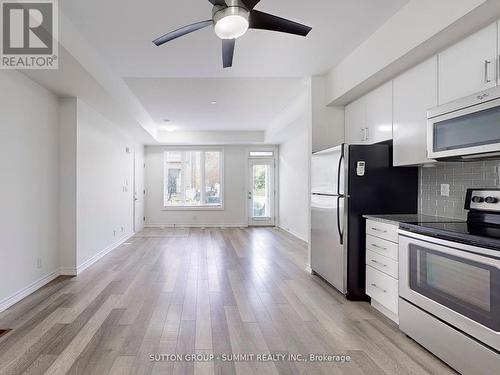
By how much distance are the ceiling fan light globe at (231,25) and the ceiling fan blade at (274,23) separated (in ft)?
0.41

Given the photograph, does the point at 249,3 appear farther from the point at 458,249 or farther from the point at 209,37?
the point at 458,249

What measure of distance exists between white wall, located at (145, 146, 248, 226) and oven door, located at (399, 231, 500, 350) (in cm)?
675

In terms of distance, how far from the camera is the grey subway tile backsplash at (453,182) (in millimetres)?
2439

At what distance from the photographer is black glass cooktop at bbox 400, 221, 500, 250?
5.67 ft

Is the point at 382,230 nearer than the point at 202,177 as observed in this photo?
Yes

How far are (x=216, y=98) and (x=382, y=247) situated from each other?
3698 mm

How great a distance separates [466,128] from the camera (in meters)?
2.12

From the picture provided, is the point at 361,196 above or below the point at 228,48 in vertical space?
below

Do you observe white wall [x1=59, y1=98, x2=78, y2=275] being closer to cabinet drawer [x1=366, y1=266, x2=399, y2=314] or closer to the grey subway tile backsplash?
cabinet drawer [x1=366, y1=266, x2=399, y2=314]

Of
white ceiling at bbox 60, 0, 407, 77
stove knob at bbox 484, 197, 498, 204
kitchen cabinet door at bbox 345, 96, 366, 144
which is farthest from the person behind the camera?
kitchen cabinet door at bbox 345, 96, 366, 144

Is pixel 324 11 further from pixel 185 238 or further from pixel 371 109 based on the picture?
pixel 185 238

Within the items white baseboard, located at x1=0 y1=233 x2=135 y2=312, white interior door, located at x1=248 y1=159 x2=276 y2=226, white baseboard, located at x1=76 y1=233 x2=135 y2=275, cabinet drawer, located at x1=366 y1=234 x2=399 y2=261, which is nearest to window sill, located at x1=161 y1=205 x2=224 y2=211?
white interior door, located at x1=248 y1=159 x2=276 y2=226
